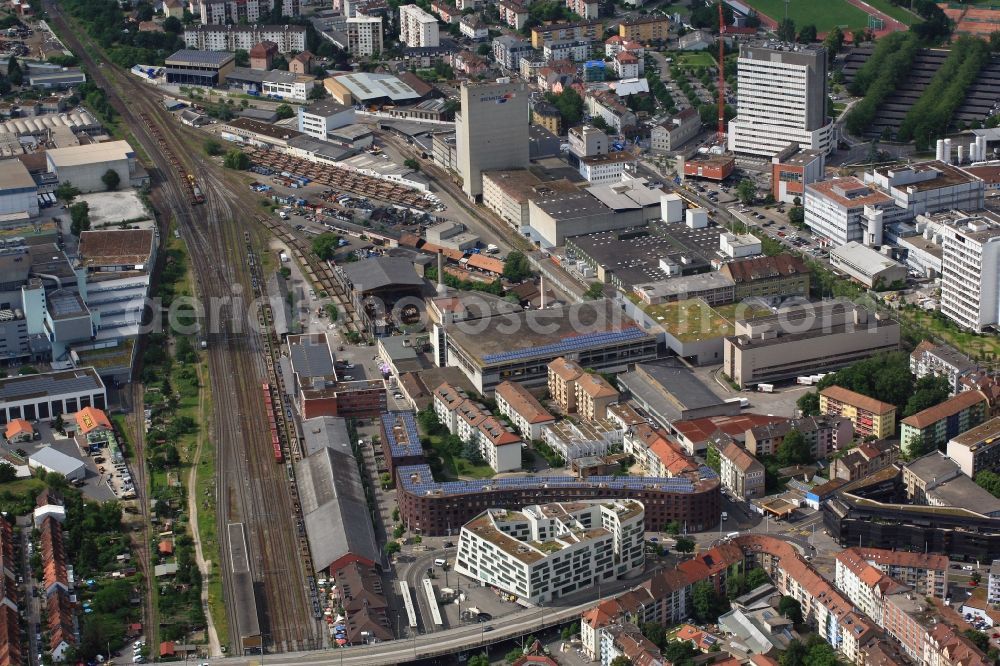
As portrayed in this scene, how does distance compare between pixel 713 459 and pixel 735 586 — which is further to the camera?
pixel 713 459

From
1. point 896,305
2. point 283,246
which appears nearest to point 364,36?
point 283,246

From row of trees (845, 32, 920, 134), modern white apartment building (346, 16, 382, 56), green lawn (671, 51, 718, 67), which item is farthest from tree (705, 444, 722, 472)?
modern white apartment building (346, 16, 382, 56)

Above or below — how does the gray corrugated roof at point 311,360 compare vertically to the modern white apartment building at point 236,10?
below

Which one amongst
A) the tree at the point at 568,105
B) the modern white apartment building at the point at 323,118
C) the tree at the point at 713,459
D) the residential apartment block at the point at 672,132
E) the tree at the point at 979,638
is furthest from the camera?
the tree at the point at 568,105

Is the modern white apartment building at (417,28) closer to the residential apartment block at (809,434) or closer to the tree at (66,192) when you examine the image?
the tree at (66,192)

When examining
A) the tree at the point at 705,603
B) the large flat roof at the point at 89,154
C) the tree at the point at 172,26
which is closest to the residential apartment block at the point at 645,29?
the tree at the point at 172,26

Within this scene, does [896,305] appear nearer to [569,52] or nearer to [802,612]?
[802,612]

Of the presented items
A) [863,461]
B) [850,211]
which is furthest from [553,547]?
[850,211]

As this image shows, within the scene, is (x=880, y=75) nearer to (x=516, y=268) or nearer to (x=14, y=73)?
(x=516, y=268)
